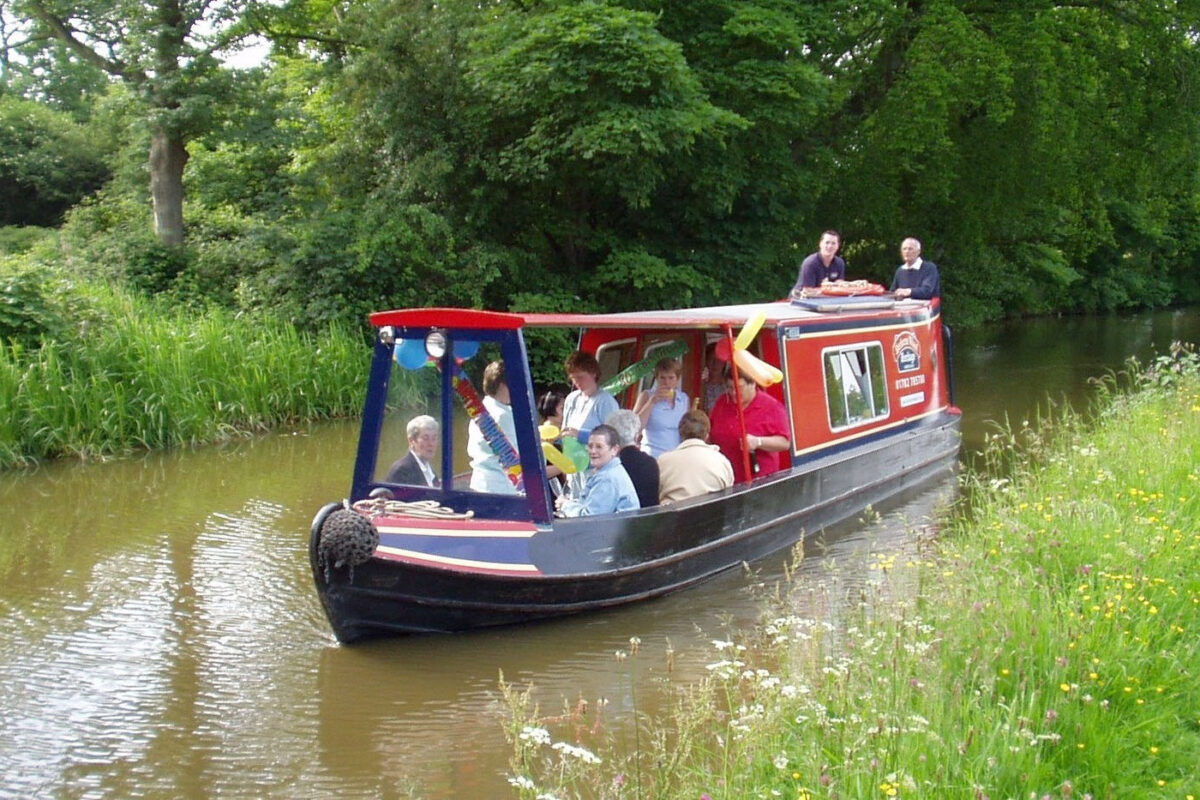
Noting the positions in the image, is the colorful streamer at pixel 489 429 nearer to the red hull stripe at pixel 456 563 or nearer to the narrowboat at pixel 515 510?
the narrowboat at pixel 515 510

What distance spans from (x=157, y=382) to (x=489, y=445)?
7.04 meters

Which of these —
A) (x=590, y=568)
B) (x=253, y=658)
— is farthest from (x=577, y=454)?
(x=253, y=658)

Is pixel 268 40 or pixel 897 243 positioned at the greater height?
pixel 268 40

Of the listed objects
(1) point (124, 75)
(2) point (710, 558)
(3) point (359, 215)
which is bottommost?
(2) point (710, 558)

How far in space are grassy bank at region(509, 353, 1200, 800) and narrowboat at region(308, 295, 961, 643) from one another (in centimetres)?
137

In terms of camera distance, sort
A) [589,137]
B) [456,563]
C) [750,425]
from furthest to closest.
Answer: [589,137], [750,425], [456,563]

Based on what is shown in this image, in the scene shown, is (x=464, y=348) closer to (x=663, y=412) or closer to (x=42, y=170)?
(x=663, y=412)

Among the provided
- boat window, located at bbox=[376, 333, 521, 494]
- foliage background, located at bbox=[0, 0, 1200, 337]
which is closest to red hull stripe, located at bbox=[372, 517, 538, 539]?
boat window, located at bbox=[376, 333, 521, 494]

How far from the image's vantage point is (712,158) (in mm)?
18094

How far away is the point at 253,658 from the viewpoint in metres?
6.66

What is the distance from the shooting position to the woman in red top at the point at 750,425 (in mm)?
8859

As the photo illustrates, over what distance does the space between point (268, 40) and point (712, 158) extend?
705cm

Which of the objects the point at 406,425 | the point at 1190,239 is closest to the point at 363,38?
the point at 406,425

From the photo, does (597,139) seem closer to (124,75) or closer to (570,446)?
(124,75)
